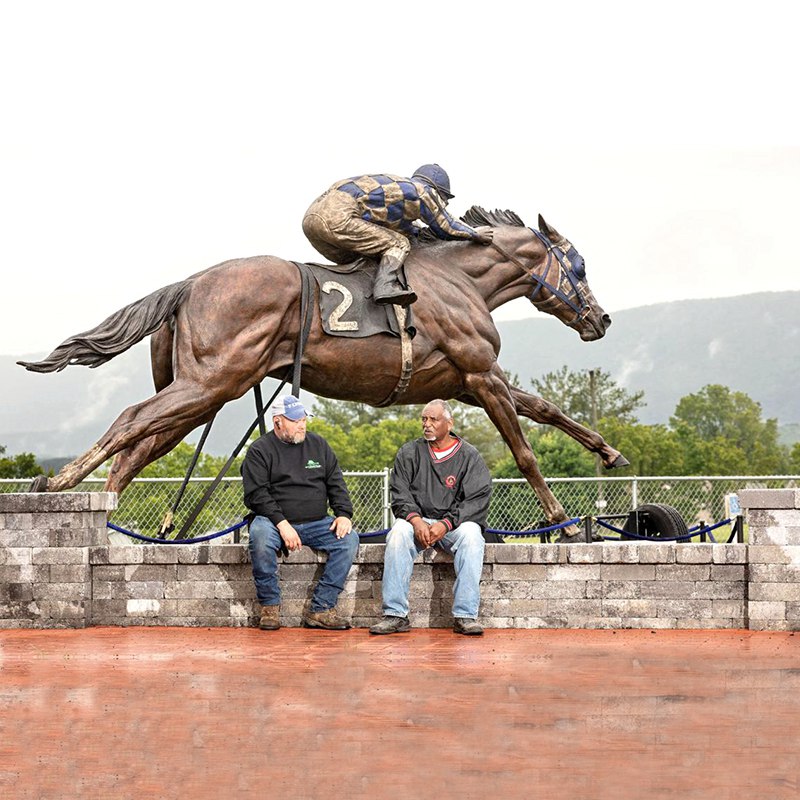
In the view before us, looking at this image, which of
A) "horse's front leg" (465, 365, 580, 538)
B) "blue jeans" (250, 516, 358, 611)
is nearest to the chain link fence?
→ "horse's front leg" (465, 365, 580, 538)

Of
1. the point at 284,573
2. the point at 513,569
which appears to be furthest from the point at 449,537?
the point at 284,573

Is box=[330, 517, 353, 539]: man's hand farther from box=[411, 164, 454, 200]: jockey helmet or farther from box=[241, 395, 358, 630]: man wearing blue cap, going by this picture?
box=[411, 164, 454, 200]: jockey helmet

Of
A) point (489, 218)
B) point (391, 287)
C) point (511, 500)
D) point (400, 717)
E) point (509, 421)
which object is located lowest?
point (400, 717)

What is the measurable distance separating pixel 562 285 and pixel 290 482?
331 centimetres

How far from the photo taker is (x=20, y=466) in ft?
82.0

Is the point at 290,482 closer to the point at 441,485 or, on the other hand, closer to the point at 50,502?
the point at 441,485

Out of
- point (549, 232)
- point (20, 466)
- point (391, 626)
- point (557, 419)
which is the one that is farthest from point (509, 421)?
point (20, 466)

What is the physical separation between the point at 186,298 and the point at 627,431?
43.1 metres

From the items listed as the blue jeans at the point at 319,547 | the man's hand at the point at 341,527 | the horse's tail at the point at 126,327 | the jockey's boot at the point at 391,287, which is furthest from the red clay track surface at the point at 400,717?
the jockey's boot at the point at 391,287

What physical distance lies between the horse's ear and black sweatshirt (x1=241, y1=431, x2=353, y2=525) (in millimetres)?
3051

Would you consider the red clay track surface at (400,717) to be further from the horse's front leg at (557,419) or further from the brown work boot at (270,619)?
the horse's front leg at (557,419)

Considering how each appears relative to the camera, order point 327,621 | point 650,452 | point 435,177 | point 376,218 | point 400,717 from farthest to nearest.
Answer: point 650,452, point 435,177, point 376,218, point 327,621, point 400,717

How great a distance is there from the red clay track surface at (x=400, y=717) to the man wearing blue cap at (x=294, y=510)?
17.9 inches

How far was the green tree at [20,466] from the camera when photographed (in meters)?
24.5
